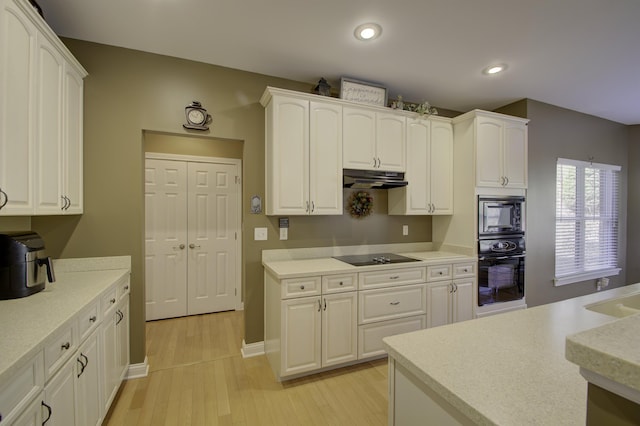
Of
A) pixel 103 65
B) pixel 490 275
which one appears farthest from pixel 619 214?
pixel 103 65

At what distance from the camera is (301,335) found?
7.10ft

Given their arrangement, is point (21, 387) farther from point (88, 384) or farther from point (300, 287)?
point (300, 287)

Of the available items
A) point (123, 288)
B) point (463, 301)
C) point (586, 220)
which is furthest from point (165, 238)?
point (586, 220)

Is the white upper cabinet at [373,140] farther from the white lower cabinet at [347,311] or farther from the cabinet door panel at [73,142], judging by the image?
the cabinet door panel at [73,142]

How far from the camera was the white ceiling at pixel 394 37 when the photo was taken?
1.79 metres

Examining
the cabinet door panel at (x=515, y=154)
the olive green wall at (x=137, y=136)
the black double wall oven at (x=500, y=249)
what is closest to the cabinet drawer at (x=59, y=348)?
the olive green wall at (x=137, y=136)

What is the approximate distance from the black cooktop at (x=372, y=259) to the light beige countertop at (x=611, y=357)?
2002mm

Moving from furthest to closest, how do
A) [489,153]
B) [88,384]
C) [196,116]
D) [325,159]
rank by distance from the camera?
[489,153] → [325,159] → [196,116] → [88,384]

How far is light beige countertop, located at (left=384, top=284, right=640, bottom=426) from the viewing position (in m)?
0.65

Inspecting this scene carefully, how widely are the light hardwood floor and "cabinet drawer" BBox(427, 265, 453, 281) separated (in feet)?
3.05

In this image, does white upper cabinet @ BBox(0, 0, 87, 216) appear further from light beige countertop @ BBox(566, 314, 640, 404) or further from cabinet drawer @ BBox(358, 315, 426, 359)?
cabinet drawer @ BBox(358, 315, 426, 359)

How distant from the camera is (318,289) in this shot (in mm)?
2207

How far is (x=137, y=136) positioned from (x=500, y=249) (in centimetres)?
377

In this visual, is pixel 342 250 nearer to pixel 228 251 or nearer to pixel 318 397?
pixel 318 397
